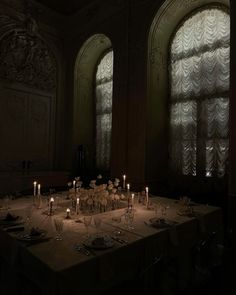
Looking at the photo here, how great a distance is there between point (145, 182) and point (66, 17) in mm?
6085

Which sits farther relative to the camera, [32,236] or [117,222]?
[117,222]

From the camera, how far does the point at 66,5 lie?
7.76m

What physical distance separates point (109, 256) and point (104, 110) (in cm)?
626

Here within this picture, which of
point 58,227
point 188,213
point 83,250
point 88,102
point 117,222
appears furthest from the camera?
point 88,102

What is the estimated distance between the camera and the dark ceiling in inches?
296

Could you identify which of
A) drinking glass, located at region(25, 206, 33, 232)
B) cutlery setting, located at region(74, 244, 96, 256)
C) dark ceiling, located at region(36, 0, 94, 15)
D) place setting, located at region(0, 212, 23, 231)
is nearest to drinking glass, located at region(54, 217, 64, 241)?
cutlery setting, located at region(74, 244, 96, 256)

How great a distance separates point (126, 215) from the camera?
3.37m

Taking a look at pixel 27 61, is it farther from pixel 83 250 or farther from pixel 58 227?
pixel 83 250

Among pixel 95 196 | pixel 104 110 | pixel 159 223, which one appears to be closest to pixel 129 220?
pixel 159 223

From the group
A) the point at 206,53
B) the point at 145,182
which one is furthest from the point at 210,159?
the point at 206,53

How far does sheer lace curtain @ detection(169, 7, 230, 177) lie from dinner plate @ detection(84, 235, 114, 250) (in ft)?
12.3

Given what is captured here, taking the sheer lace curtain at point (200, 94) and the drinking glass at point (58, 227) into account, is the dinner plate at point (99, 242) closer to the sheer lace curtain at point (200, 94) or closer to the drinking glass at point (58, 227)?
the drinking glass at point (58, 227)

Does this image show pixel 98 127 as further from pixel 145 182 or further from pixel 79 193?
pixel 79 193

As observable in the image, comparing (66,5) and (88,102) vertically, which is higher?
(66,5)
